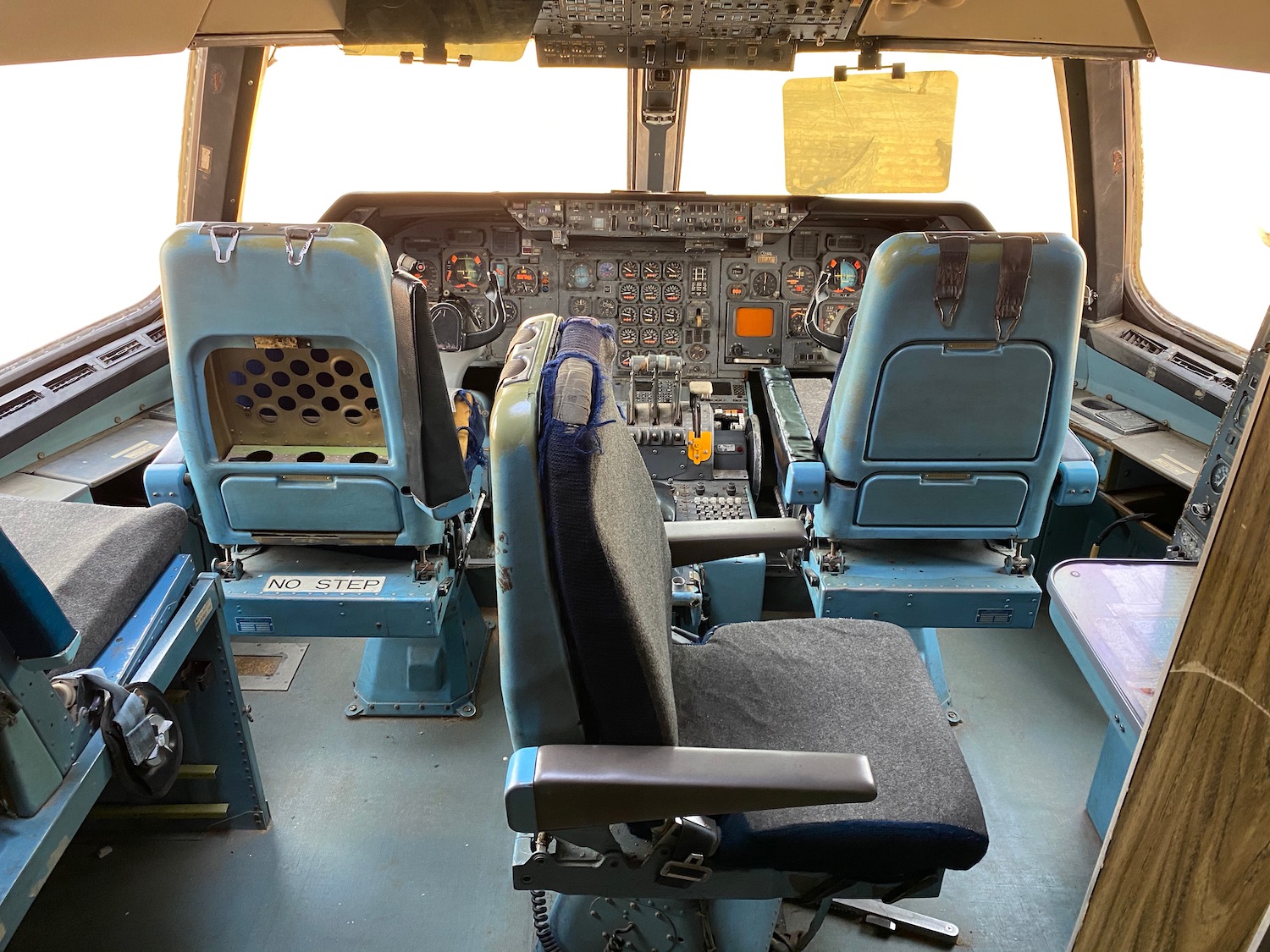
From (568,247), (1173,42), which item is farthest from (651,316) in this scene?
(1173,42)

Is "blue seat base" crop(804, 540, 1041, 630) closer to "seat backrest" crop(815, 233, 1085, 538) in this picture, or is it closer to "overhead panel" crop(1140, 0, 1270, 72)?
"seat backrest" crop(815, 233, 1085, 538)

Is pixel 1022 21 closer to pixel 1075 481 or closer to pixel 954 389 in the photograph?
pixel 954 389

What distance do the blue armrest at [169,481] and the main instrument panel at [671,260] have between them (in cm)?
140

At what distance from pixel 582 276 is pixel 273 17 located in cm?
183

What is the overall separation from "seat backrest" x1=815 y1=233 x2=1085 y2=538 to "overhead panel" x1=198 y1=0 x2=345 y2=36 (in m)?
1.25

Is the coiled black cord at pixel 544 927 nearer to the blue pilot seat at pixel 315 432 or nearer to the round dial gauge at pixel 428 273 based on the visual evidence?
the blue pilot seat at pixel 315 432

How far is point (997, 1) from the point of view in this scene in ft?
5.52

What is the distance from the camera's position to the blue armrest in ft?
6.73

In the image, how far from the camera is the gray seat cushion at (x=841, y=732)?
43.6 inches

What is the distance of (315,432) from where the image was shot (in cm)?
195

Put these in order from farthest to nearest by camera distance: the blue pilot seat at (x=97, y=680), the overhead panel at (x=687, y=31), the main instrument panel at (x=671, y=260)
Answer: the main instrument panel at (x=671, y=260) < the overhead panel at (x=687, y=31) < the blue pilot seat at (x=97, y=680)

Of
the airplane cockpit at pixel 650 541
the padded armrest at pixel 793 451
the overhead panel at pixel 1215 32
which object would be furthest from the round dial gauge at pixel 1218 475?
the overhead panel at pixel 1215 32

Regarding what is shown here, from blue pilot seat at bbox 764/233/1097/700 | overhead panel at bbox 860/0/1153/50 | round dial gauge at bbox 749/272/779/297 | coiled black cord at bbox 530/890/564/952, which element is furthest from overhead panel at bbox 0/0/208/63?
round dial gauge at bbox 749/272/779/297

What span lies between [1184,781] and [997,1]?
1623 millimetres
